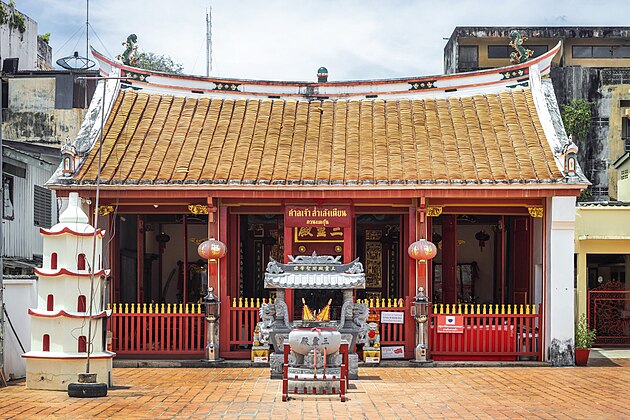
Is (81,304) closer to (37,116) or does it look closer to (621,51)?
(37,116)

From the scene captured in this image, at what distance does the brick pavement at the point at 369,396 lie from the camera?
1102 cm

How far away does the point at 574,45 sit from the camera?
40.7 meters

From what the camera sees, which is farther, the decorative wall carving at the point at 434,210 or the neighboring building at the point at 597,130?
the neighboring building at the point at 597,130

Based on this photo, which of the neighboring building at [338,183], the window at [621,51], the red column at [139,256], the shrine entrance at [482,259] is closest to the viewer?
the neighboring building at [338,183]

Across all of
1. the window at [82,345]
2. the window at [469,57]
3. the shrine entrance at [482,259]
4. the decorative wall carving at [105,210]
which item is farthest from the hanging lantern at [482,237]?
the window at [469,57]

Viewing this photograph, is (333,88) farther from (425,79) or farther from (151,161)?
(151,161)

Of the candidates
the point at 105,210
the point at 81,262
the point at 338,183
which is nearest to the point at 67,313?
the point at 81,262

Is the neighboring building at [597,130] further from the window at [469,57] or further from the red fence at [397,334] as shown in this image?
the red fence at [397,334]

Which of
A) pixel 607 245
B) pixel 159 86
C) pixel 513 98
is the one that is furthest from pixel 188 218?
pixel 607 245

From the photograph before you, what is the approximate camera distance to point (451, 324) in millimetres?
16797

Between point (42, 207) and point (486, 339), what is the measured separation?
35.0 ft

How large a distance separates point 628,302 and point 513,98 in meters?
5.52

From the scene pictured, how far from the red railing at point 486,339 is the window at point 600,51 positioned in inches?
1050

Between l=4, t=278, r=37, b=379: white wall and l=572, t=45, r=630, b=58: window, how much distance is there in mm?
31756
